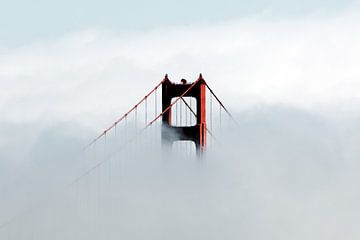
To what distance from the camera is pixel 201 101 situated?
409ft

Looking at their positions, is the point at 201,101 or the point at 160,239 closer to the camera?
the point at 201,101

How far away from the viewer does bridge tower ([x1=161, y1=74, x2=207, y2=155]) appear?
123500 millimetres

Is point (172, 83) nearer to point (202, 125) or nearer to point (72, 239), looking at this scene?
point (202, 125)

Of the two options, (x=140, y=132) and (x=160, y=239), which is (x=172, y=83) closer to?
(x=140, y=132)

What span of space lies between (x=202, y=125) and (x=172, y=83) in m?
3.34

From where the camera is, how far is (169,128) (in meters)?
125

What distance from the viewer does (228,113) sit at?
440 feet

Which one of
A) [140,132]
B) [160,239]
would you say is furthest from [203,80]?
[160,239]

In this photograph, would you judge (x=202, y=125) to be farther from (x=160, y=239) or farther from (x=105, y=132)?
(x=160, y=239)

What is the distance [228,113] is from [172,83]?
31.2 ft

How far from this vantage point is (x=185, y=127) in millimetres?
123812

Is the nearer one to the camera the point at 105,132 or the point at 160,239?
the point at 105,132

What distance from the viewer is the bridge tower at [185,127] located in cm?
12350

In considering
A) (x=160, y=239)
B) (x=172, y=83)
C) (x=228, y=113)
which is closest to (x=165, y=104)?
(x=172, y=83)
